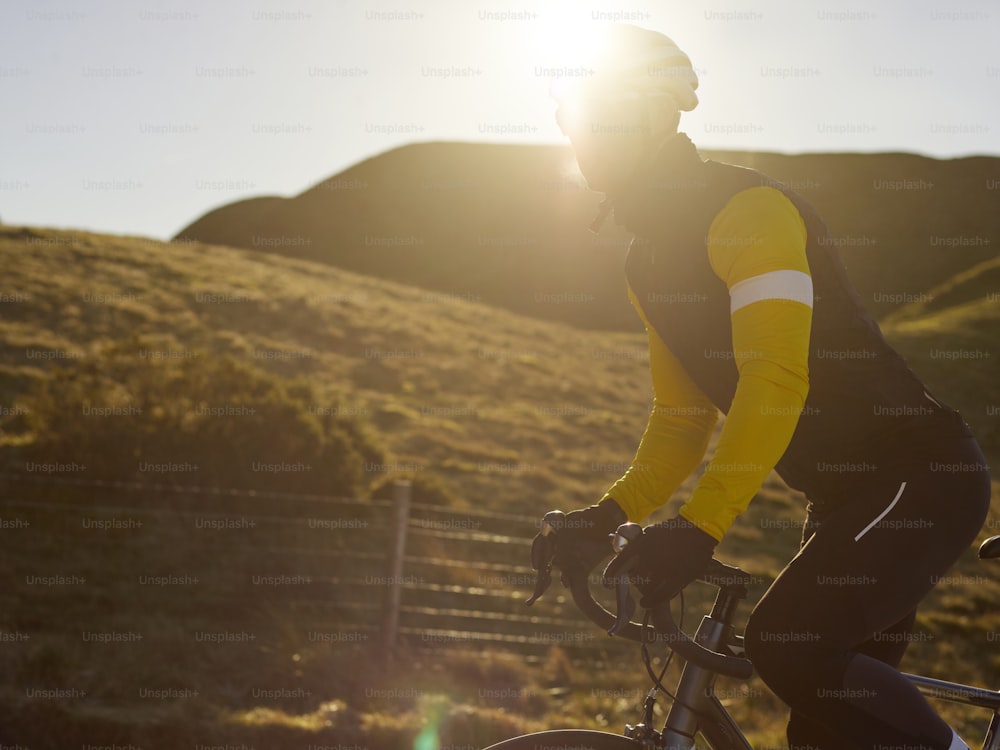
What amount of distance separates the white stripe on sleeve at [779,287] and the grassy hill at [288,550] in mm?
5127

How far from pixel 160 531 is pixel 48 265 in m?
21.8

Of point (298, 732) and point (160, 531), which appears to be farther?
point (160, 531)

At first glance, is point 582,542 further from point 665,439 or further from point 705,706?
point 665,439

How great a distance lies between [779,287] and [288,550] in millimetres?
8134

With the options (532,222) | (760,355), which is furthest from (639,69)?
(532,222)

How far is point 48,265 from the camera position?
29.5 metres

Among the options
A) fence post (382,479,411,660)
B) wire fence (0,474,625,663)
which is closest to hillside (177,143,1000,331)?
wire fence (0,474,625,663)

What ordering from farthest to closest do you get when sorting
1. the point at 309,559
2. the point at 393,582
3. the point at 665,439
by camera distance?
the point at 309,559 < the point at 393,582 < the point at 665,439

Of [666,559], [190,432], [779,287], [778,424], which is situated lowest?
[190,432]

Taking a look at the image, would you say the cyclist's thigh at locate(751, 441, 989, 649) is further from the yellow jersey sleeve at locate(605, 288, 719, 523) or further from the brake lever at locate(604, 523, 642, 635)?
the yellow jersey sleeve at locate(605, 288, 719, 523)

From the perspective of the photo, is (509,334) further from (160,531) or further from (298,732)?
(298,732)

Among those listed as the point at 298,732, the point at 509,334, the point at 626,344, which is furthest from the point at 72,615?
the point at 626,344

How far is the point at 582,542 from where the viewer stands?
242 centimetres

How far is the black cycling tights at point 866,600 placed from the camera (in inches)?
90.7
